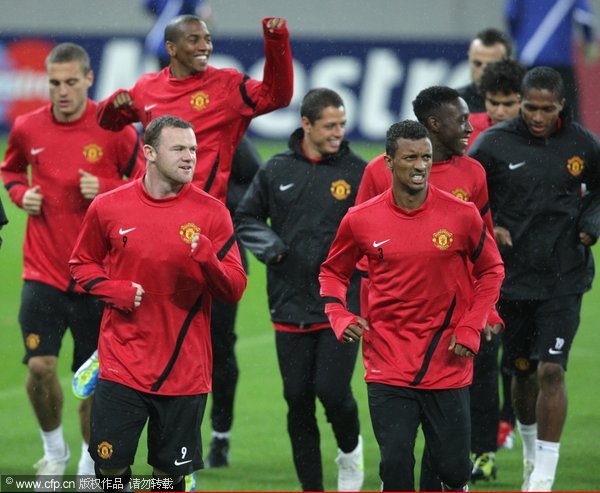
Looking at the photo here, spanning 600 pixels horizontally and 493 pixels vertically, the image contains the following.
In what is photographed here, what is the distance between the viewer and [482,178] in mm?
7562

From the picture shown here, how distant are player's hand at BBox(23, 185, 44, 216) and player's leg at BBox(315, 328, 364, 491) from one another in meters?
2.02

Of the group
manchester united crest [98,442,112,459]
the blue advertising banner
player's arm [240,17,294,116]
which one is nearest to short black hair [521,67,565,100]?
player's arm [240,17,294,116]

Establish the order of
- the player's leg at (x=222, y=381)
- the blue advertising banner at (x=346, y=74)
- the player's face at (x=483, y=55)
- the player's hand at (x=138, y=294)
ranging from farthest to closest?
the blue advertising banner at (x=346, y=74) → the player's face at (x=483, y=55) → the player's leg at (x=222, y=381) → the player's hand at (x=138, y=294)

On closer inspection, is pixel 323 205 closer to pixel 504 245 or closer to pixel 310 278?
pixel 310 278

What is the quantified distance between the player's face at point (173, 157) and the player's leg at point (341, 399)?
167 cm

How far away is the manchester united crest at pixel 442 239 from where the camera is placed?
21.9 feet

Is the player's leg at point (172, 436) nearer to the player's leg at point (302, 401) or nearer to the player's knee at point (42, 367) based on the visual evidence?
the player's leg at point (302, 401)

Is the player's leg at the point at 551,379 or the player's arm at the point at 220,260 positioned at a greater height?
the player's arm at the point at 220,260

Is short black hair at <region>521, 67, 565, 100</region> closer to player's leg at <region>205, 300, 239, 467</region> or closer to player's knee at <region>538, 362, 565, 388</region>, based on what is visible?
player's knee at <region>538, 362, 565, 388</region>

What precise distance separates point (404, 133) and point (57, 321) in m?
2.98

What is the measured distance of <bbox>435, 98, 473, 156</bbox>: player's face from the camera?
24.5ft

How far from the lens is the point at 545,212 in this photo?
8.20 metres

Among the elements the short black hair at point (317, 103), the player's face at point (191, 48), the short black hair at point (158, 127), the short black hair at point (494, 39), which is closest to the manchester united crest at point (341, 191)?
the short black hair at point (317, 103)

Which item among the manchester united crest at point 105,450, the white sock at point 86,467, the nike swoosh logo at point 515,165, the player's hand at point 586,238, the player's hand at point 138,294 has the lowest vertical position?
the white sock at point 86,467
